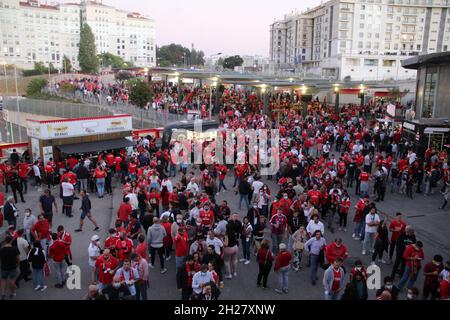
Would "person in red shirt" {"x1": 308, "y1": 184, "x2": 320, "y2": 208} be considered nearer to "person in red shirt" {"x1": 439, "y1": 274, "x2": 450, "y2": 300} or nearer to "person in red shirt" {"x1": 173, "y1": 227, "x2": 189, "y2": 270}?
"person in red shirt" {"x1": 173, "y1": 227, "x2": 189, "y2": 270}

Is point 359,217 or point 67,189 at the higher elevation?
point 67,189

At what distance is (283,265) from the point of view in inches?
312

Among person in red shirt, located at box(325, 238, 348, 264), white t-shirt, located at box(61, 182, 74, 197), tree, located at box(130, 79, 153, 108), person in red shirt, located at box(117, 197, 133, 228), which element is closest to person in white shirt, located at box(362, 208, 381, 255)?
person in red shirt, located at box(325, 238, 348, 264)

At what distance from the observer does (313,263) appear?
8602 mm

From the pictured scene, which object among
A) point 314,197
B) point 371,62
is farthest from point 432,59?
point 371,62

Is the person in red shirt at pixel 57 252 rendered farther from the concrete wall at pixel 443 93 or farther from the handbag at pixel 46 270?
the concrete wall at pixel 443 93

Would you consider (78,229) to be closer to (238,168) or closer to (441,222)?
(238,168)

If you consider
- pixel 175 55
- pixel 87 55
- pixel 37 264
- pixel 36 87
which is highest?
pixel 175 55

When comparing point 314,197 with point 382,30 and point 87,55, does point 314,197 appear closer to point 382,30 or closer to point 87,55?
point 382,30

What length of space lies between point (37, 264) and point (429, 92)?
76.7 feet

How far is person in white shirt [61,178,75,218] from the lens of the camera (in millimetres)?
12297

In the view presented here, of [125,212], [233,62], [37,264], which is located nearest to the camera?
[37,264]

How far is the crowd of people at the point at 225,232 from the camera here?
7.33m

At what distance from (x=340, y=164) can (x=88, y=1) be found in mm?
153635
